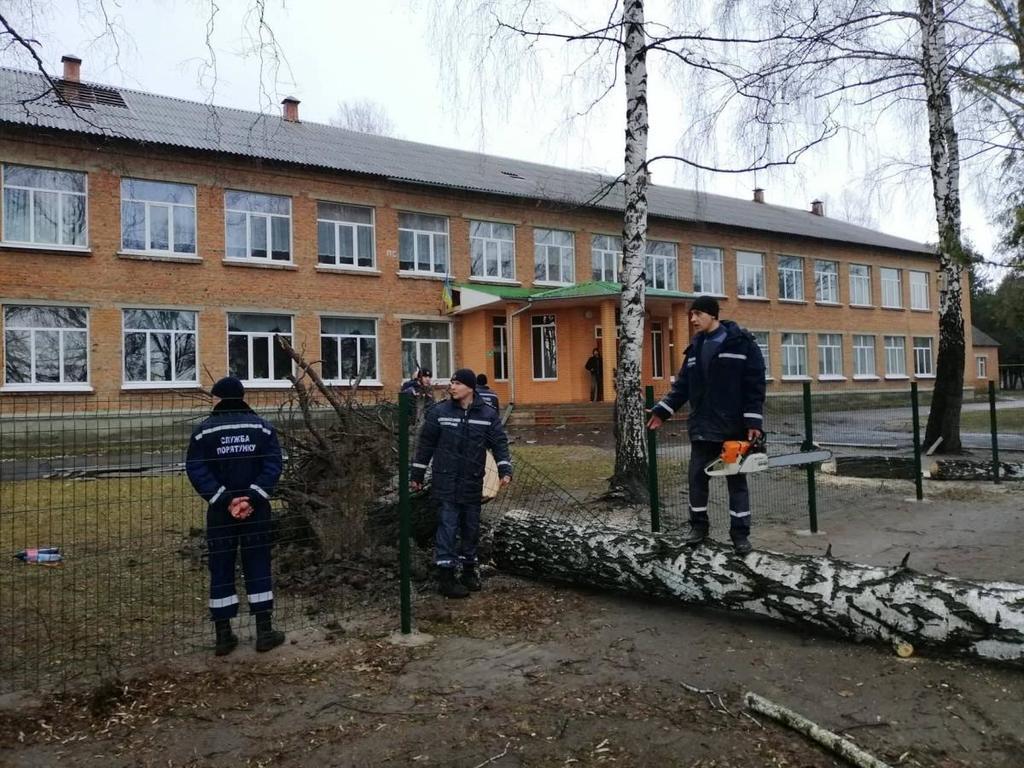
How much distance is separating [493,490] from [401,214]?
17.3m

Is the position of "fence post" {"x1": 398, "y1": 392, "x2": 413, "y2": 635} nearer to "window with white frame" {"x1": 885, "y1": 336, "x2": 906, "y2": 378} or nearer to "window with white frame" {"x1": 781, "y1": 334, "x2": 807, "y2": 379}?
"window with white frame" {"x1": 781, "y1": 334, "x2": 807, "y2": 379}

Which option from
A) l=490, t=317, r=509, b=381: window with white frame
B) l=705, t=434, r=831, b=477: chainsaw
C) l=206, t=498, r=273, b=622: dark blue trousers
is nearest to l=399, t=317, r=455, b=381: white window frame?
l=490, t=317, r=509, b=381: window with white frame

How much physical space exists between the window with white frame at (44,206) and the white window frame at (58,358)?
1.57 meters

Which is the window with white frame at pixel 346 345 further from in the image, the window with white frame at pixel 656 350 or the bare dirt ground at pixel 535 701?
the bare dirt ground at pixel 535 701

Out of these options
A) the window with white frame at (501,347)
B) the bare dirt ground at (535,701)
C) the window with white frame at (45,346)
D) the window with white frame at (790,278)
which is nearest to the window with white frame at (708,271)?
the window with white frame at (790,278)

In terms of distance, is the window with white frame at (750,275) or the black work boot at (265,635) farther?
the window with white frame at (750,275)

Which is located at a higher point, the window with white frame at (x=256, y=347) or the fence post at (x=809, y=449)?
the window with white frame at (x=256, y=347)

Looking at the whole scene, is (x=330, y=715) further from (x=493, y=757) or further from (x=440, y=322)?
(x=440, y=322)

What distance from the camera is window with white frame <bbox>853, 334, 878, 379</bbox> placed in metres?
32.3

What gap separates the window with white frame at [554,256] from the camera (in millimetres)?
24094

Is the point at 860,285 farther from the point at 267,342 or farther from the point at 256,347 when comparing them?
the point at 256,347

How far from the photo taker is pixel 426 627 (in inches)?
174

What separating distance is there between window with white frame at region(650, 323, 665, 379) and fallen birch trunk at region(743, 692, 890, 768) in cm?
2198

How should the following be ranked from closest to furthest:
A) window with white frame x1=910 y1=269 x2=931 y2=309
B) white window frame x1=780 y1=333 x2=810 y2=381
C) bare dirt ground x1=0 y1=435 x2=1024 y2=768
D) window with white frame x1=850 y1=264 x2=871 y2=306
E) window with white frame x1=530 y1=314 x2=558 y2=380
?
bare dirt ground x1=0 y1=435 x2=1024 y2=768, window with white frame x1=530 y1=314 x2=558 y2=380, white window frame x1=780 y1=333 x2=810 y2=381, window with white frame x1=850 y1=264 x2=871 y2=306, window with white frame x1=910 y1=269 x2=931 y2=309
